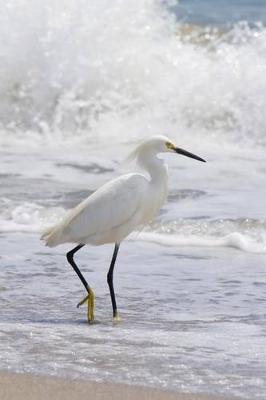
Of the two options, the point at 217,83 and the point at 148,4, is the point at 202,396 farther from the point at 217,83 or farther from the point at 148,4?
the point at 148,4

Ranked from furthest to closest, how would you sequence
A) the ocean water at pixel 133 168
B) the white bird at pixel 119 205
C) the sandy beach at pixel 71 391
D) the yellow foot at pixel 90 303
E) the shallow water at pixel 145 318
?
the white bird at pixel 119 205
the yellow foot at pixel 90 303
the ocean water at pixel 133 168
the shallow water at pixel 145 318
the sandy beach at pixel 71 391

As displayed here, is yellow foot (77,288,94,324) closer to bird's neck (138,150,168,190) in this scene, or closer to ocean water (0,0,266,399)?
ocean water (0,0,266,399)

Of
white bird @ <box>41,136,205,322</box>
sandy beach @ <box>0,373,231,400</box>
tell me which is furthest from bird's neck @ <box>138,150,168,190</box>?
sandy beach @ <box>0,373,231,400</box>

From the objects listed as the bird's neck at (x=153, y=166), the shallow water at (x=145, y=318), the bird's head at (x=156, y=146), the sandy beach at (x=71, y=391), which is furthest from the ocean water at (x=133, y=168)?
the bird's head at (x=156, y=146)

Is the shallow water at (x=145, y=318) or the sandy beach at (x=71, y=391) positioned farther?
the shallow water at (x=145, y=318)

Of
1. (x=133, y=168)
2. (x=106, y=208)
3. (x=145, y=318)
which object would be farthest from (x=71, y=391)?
(x=133, y=168)

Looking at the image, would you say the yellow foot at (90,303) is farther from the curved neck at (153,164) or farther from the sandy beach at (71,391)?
the sandy beach at (71,391)

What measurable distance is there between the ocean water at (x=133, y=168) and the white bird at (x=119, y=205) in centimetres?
39

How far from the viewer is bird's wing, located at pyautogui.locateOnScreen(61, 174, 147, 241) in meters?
5.64

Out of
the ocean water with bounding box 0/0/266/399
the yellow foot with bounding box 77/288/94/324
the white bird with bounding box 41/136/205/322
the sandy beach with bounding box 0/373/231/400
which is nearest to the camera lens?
the sandy beach with bounding box 0/373/231/400

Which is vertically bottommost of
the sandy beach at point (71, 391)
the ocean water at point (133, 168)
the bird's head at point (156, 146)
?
the ocean water at point (133, 168)

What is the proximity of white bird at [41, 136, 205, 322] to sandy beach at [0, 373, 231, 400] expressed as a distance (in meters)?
1.45

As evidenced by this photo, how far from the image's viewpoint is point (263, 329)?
5.23 m

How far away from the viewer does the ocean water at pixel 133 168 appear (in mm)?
4773
